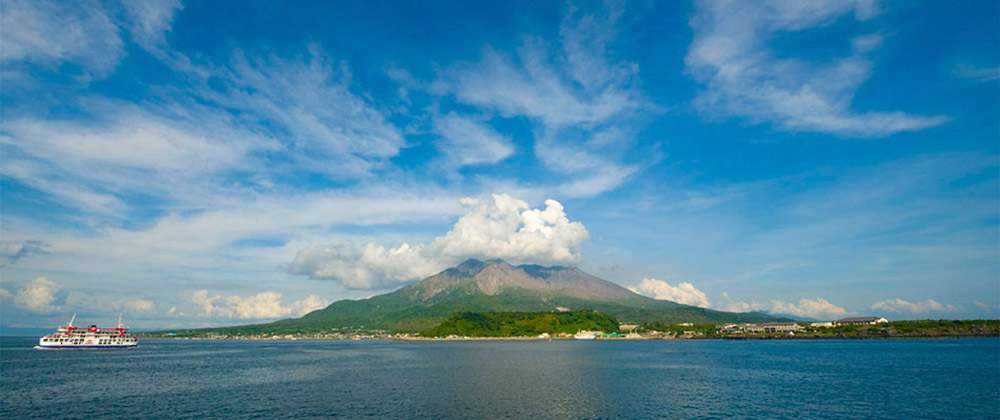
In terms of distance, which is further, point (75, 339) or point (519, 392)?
point (75, 339)

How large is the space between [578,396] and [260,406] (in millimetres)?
38873

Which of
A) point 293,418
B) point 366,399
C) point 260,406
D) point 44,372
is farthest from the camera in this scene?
point 44,372

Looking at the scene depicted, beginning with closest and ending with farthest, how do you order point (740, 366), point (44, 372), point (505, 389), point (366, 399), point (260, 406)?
point (260, 406), point (366, 399), point (505, 389), point (44, 372), point (740, 366)

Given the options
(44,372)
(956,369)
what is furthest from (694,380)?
(44,372)

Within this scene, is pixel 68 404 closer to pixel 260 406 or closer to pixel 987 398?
pixel 260 406

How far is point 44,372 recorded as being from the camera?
9869 centimetres

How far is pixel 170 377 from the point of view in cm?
9044

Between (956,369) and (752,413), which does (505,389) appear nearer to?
(752,413)

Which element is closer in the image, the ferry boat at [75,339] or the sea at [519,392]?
the sea at [519,392]

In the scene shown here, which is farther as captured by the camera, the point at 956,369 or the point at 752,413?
the point at 956,369

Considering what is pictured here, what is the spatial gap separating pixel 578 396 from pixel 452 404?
16955mm

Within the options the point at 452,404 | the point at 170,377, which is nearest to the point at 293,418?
the point at 452,404

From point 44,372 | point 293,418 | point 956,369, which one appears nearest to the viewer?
point 293,418

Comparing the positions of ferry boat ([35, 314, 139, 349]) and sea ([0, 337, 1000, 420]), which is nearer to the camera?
sea ([0, 337, 1000, 420])
